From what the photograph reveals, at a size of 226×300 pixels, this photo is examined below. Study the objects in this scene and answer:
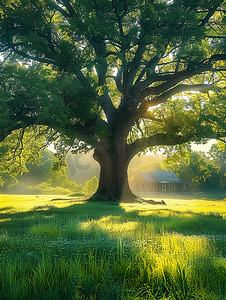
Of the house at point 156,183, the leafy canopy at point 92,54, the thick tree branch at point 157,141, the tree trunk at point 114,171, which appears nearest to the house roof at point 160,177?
the house at point 156,183

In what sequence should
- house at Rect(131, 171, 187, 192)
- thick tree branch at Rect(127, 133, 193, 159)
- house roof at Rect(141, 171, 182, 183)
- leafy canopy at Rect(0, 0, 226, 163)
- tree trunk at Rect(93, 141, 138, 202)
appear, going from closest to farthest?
leafy canopy at Rect(0, 0, 226, 163) < thick tree branch at Rect(127, 133, 193, 159) < tree trunk at Rect(93, 141, 138, 202) < house roof at Rect(141, 171, 182, 183) < house at Rect(131, 171, 187, 192)

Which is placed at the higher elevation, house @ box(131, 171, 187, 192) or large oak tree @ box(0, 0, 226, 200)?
large oak tree @ box(0, 0, 226, 200)

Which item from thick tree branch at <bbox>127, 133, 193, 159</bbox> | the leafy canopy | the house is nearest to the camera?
the leafy canopy

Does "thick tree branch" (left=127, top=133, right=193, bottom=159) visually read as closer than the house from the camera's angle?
Yes

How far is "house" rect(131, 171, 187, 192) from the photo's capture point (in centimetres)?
7300

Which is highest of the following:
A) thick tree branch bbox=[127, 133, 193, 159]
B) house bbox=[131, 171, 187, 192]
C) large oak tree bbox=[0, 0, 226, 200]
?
large oak tree bbox=[0, 0, 226, 200]

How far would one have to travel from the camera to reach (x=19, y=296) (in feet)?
10.9

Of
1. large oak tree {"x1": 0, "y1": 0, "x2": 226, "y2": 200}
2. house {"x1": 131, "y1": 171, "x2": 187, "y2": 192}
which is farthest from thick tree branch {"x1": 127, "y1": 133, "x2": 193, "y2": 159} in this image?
house {"x1": 131, "y1": 171, "x2": 187, "y2": 192}

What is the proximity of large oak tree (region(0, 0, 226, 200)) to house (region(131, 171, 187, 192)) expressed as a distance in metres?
51.0

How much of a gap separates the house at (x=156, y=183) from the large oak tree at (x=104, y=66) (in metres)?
51.0

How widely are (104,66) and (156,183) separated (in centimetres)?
5926

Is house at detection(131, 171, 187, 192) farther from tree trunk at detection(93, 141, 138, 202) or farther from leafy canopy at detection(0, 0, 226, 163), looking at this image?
leafy canopy at detection(0, 0, 226, 163)

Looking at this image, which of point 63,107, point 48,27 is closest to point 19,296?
point 63,107

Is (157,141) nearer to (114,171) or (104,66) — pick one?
(114,171)
